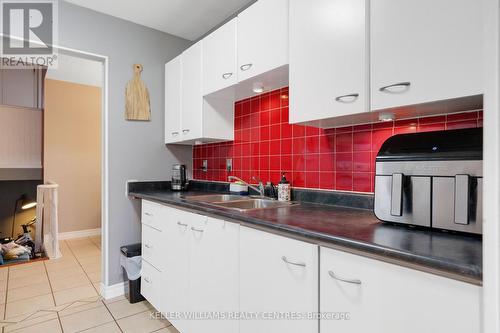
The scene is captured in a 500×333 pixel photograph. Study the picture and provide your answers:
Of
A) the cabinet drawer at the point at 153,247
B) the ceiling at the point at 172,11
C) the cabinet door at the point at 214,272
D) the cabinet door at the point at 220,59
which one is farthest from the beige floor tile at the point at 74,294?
the ceiling at the point at 172,11

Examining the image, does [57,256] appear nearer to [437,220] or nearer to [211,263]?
[211,263]

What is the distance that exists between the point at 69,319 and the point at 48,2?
240 cm

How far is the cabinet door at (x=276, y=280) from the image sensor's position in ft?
3.22

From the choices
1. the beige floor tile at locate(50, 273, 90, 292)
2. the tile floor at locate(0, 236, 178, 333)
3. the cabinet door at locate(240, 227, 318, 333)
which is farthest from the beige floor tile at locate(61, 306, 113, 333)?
the cabinet door at locate(240, 227, 318, 333)

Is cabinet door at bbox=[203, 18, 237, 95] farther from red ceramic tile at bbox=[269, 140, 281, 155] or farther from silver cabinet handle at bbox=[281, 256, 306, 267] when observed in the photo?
silver cabinet handle at bbox=[281, 256, 306, 267]

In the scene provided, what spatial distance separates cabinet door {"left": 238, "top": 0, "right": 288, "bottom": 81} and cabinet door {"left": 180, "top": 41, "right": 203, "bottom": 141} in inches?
20.7

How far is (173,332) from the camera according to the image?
6.12 feet

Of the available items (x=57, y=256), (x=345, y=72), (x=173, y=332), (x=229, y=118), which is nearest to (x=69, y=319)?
(x=173, y=332)

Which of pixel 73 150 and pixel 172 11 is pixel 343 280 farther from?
pixel 73 150

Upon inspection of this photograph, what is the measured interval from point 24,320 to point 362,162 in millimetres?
2582

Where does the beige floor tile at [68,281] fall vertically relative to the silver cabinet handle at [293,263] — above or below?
below

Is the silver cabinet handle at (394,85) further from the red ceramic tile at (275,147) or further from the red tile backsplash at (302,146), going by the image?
the red ceramic tile at (275,147)

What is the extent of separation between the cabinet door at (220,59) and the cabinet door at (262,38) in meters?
0.08

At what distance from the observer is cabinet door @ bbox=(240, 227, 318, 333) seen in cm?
98
